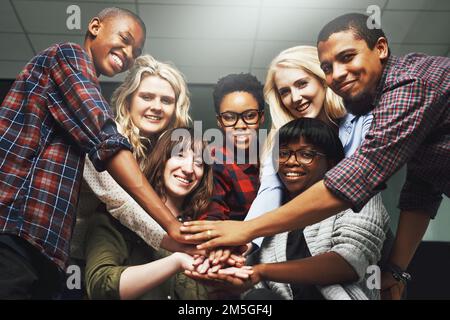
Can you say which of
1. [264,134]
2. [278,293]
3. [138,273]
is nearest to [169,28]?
[264,134]

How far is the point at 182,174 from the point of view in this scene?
228cm

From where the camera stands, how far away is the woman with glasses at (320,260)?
2.09 meters

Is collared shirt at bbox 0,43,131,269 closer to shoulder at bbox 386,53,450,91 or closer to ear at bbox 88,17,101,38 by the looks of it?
ear at bbox 88,17,101,38

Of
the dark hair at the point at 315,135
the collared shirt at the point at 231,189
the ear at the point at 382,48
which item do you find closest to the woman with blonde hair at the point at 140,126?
the collared shirt at the point at 231,189

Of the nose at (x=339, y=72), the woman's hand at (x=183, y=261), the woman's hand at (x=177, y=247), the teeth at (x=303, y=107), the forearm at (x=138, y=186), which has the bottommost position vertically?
the woman's hand at (x=183, y=261)

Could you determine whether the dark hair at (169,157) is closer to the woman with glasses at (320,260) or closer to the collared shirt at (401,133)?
the woman with glasses at (320,260)

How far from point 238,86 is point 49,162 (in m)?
0.94

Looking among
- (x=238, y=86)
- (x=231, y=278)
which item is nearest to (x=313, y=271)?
(x=231, y=278)

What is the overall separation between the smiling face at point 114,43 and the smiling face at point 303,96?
27.7 inches

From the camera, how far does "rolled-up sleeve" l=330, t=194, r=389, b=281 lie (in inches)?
82.9

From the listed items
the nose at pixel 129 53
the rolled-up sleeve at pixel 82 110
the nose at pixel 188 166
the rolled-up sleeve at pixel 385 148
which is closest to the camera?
the rolled-up sleeve at pixel 385 148

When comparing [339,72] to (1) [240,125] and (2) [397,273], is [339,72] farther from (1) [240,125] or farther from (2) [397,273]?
(2) [397,273]

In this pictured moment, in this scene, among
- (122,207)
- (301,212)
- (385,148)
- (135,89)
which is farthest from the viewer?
(135,89)

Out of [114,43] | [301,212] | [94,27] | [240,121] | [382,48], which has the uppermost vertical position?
[94,27]
